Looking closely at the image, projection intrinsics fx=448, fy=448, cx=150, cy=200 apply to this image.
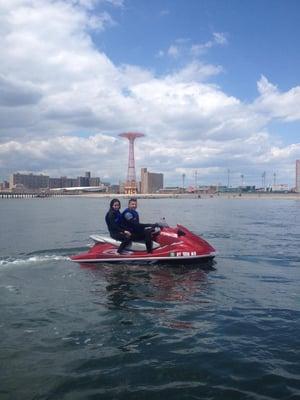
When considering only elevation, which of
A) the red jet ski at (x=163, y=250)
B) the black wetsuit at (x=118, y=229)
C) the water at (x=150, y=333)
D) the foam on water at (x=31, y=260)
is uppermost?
the black wetsuit at (x=118, y=229)

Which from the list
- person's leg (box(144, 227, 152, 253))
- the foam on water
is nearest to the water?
person's leg (box(144, 227, 152, 253))

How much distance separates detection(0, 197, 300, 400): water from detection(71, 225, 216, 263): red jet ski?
0.64 m

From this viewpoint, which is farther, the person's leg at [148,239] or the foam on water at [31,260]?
the foam on water at [31,260]

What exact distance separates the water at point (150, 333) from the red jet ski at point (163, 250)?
2.09 feet

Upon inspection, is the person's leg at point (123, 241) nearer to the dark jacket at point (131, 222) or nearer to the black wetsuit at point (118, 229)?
the black wetsuit at point (118, 229)

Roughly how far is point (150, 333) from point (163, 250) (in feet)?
23.2

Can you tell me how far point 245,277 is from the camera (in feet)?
43.4

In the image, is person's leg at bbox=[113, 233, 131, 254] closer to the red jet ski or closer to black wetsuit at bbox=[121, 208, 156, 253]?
the red jet ski

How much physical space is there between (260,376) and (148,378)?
1590 mm

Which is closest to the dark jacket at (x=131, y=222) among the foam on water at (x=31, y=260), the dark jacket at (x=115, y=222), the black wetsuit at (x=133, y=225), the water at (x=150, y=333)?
the black wetsuit at (x=133, y=225)

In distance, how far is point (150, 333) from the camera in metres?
8.10

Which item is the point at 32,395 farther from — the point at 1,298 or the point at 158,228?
the point at 158,228

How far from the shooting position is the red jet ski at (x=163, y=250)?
15.0 metres

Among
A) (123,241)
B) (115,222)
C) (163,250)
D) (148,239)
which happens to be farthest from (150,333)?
(115,222)
